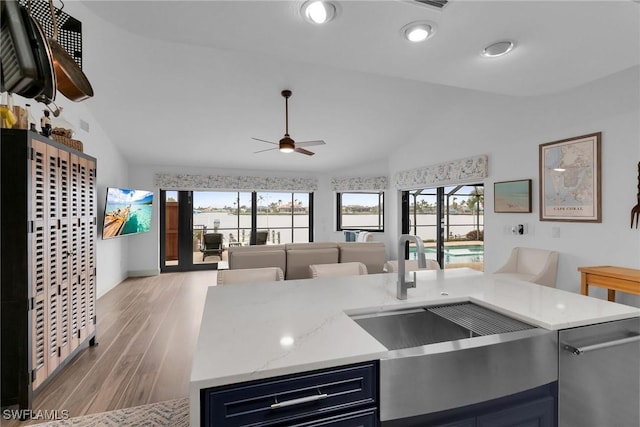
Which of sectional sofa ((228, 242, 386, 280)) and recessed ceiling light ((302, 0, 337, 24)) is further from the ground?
recessed ceiling light ((302, 0, 337, 24))

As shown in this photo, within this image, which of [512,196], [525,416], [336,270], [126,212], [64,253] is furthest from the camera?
[126,212]

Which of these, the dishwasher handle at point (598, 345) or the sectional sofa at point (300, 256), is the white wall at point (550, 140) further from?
the dishwasher handle at point (598, 345)

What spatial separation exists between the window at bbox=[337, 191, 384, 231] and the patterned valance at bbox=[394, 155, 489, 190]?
101cm

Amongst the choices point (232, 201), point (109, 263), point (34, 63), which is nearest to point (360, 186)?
point (232, 201)

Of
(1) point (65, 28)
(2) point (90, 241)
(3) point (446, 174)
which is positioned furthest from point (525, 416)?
(3) point (446, 174)

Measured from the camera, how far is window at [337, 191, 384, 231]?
24.1 ft

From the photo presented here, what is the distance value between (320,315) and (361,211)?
6.26m

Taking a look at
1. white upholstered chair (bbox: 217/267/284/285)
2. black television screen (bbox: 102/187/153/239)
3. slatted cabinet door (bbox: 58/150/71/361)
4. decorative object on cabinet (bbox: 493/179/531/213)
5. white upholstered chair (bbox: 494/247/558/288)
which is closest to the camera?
slatted cabinet door (bbox: 58/150/71/361)

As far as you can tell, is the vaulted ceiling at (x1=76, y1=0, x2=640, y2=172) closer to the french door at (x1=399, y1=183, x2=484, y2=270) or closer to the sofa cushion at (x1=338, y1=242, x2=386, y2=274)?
the french door at (x1=399, y1=183, x2=484, y2=270)

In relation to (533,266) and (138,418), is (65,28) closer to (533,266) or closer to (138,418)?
(138,418)

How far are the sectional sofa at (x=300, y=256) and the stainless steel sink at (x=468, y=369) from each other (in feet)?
8.21

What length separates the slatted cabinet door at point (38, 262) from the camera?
6.55 feet

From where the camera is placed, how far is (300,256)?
373 centimetres

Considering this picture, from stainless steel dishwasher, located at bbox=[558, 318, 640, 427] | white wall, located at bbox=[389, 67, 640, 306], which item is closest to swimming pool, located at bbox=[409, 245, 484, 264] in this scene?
white wall, located at bbox=[389, 67, 640, 306]
